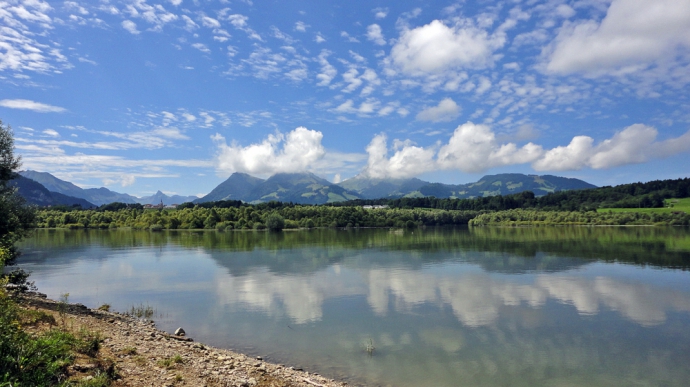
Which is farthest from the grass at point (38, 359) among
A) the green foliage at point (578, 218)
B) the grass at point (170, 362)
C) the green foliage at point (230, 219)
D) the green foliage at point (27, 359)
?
the green foliage at point (578, 218)

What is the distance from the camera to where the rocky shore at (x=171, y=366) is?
12062mm

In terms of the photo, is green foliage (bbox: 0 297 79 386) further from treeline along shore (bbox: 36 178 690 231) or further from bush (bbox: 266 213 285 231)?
treeline along shore (bbox: 36 178 690 231)

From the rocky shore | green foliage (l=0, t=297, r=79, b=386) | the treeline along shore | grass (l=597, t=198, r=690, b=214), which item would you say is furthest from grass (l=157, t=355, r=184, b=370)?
grass (l=597, t=198, r=690, b=214)

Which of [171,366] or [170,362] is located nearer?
[171,366]

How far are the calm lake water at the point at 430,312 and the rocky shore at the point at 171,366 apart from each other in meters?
2.76

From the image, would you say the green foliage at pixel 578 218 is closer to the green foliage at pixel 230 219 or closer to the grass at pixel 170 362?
the green foliage at pixel 230 219

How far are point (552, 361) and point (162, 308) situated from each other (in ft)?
84.6

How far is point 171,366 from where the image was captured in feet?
44.7

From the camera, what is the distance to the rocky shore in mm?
12062

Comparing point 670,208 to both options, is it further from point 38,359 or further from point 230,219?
point 38,359

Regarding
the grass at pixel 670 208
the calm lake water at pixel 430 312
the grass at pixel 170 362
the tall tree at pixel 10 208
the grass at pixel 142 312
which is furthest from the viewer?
Answer: the grass at pixel 670 208

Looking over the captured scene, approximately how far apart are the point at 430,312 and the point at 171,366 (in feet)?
60.5

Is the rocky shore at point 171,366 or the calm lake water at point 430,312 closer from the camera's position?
the rocky shore at point 171,366

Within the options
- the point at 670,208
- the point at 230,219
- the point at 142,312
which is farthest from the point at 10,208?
the point at 670,208
